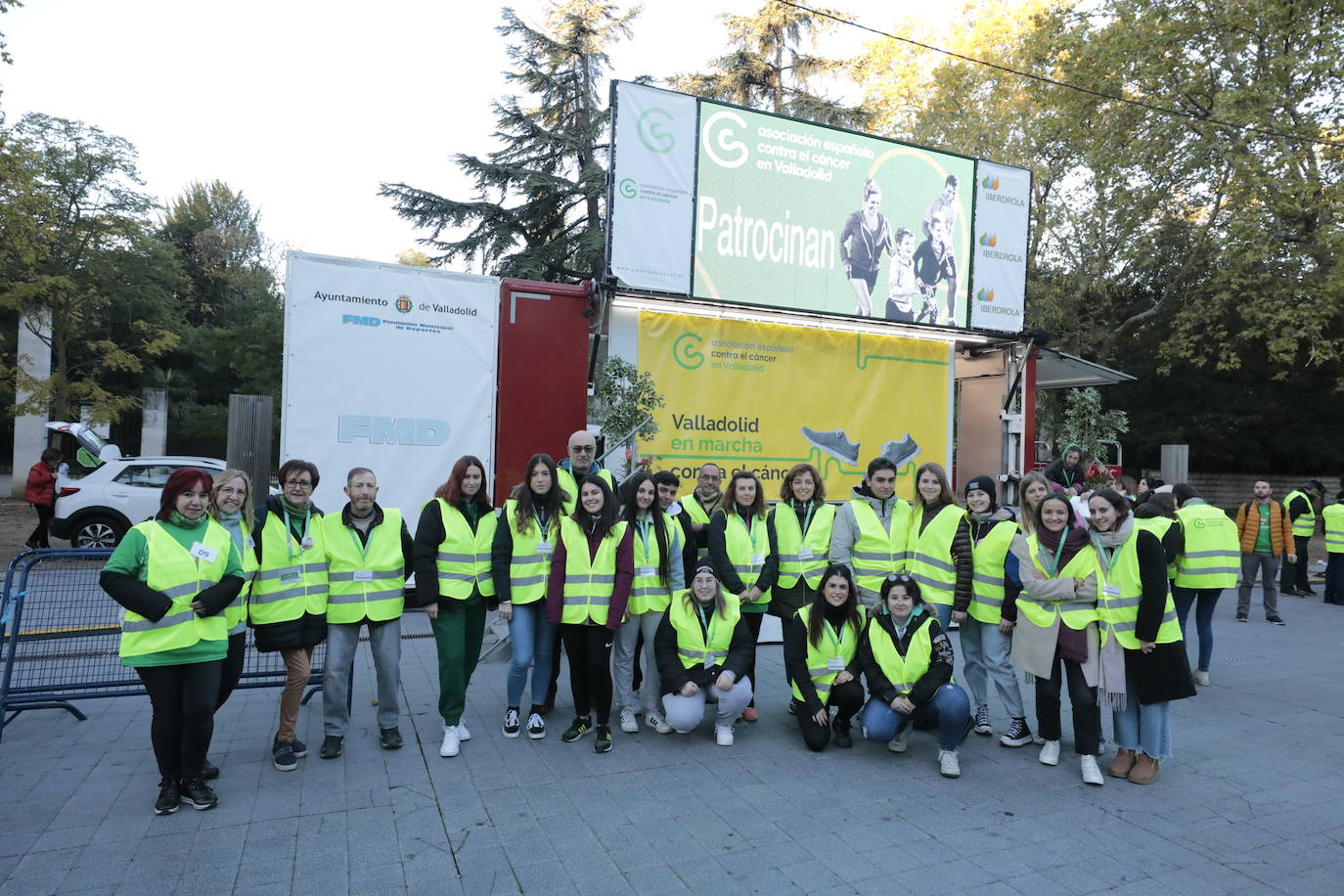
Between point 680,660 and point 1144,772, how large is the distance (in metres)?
2.58

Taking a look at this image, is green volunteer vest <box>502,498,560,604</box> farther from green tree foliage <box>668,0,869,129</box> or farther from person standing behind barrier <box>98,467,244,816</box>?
green tree foliage <box>668,0,869,129</box>

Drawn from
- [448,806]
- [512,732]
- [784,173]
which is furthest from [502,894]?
[784,173]

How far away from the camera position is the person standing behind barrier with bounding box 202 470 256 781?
14.1 ft

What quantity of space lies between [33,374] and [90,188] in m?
5.22

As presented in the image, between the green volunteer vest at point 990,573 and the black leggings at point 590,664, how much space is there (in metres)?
2.27

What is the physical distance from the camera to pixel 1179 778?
15.1ft

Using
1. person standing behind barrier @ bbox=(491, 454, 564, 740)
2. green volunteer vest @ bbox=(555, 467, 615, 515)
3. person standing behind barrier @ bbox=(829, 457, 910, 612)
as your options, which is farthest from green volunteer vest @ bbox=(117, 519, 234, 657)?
person standing behind barrier @ bbox=(829, 457, 910, 612)

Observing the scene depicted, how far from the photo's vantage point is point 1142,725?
457 cm

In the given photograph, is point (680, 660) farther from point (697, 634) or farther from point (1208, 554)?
point (1208, 554)

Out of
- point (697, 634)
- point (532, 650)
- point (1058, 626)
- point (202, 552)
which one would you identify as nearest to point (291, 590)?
point (202, 552)

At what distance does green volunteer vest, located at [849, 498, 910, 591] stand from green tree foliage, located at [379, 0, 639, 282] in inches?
704

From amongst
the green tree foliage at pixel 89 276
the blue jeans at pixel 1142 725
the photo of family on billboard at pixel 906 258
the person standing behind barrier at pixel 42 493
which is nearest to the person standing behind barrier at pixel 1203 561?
the blue jeans at pixel 1142 725

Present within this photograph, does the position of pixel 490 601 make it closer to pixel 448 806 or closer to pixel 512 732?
pixel 512 732

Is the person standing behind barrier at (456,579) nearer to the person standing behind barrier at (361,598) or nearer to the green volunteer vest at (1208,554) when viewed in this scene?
the person standing behind barrier at (361,598)
